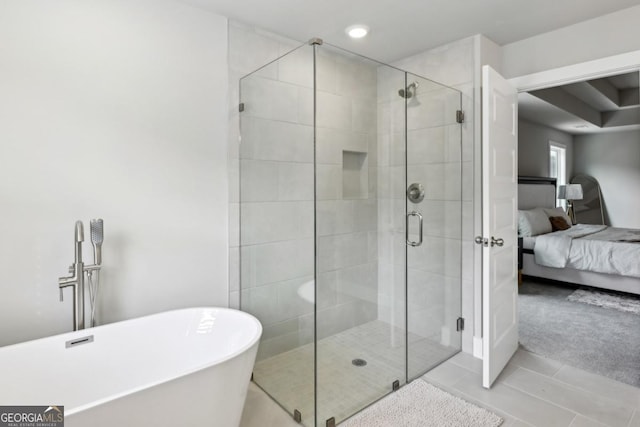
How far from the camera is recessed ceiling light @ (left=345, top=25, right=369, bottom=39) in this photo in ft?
8.22

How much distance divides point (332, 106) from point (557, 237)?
3947 mm

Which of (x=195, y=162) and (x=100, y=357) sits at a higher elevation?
(x=195, y=162)

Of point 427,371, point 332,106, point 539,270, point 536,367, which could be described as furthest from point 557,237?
point 332,106

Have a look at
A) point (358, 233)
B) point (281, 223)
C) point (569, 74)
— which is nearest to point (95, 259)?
point (281, 223)

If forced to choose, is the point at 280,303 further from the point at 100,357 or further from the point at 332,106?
the point at 332,106

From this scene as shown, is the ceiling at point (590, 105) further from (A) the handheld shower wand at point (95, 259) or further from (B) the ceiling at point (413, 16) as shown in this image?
(A) the handheld shower wand at point (95, 259)

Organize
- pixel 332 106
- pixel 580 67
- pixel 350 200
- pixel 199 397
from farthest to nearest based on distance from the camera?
pixel 580 67, pixel 350 200, pixel 332 106, pixel 199 397

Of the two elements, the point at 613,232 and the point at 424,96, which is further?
the point at 613,232

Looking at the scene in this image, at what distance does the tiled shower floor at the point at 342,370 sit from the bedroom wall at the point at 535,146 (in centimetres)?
400

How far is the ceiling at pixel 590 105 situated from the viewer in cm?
415

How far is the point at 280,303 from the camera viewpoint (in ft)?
7.57

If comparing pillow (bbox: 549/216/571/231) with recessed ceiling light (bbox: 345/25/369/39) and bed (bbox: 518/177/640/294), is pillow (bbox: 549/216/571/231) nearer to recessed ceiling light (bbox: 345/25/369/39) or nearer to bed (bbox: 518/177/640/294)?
bed (bbox: 518/177/640/294)

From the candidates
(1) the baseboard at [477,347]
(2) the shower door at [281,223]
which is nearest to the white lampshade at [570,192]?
(1) the baseboard at [477,347]

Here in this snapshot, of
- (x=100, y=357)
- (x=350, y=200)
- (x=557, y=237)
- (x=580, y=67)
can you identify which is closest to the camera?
(x=100, y=357)
